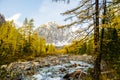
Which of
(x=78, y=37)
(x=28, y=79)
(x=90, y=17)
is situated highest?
(x=90, y=17)

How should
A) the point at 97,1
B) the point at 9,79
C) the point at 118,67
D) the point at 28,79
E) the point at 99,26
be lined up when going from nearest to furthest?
1. the point at 99,26
2. the point at 97,1
3. the point at 118,67
4. the point at 9,79
5. the point at 28,79

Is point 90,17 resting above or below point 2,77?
above

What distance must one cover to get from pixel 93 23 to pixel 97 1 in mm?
1128

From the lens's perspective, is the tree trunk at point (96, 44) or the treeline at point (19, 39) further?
the treeline at point (19, 39)

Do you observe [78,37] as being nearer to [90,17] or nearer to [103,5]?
[90,17]

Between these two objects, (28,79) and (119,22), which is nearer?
(119,22)

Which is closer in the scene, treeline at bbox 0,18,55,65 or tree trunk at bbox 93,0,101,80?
tree trunk at bbox 93,0,101,80

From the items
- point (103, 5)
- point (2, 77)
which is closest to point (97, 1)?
point (103, 5)

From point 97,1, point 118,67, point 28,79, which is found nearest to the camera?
point 97,1

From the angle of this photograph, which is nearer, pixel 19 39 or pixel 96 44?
pixel 96 44

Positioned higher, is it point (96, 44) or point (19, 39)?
point (19, 39)

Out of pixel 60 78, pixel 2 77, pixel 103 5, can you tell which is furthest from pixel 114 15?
pixel 60 78

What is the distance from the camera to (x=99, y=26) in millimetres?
12586

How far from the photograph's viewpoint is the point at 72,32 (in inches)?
516
